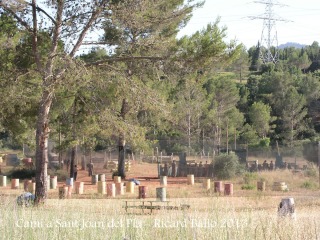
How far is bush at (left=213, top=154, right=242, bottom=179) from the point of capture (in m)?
31.3

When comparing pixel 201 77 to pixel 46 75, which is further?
pixel 201 77

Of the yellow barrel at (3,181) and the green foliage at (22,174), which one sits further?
the green foliage at (22,174)

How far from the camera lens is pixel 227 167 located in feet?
103

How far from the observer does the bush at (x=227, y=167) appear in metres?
31.3

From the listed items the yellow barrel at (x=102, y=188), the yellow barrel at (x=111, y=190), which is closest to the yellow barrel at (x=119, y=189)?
the yellow barrel at (x=111, y=190)

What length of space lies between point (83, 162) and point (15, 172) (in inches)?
231

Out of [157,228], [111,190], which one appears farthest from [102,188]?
[157,228]

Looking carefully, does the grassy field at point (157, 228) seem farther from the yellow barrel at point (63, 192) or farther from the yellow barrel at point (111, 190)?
the yellow barrel at point (111, 190)

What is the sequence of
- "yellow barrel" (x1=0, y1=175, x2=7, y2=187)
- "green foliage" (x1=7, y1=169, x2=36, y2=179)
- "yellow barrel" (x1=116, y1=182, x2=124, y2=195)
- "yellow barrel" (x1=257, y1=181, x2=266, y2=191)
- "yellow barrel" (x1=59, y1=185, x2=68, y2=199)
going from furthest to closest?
"green foliage" (x1=7, y1=169, x2=36, y2=179) < "yellow barrel" (x1=0, y1=175, x2=7, y2=187) < "yellow barrel" (x1=257, y1=181, x2=266, y2=191) < "yellow barrel" (x1=116, y1=182, x2=124, y2=195) < "yellow barrel" (x1=59, y1=185, x2=68, y2=199)

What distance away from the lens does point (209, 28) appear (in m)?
17.7

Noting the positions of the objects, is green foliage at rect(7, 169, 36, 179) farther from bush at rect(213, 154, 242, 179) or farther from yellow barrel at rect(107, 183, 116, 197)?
yellow barrel at rect(107, 183, 116, 197)

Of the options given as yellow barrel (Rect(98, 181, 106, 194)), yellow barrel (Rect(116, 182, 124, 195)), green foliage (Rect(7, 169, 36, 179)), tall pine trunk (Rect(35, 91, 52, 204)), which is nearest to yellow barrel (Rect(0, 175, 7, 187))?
green foliage (Rect(7, 169, 36, 179))

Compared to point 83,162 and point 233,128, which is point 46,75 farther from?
point 233,128

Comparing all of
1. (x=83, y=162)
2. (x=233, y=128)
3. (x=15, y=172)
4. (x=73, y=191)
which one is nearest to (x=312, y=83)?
(x=233, y=128)
